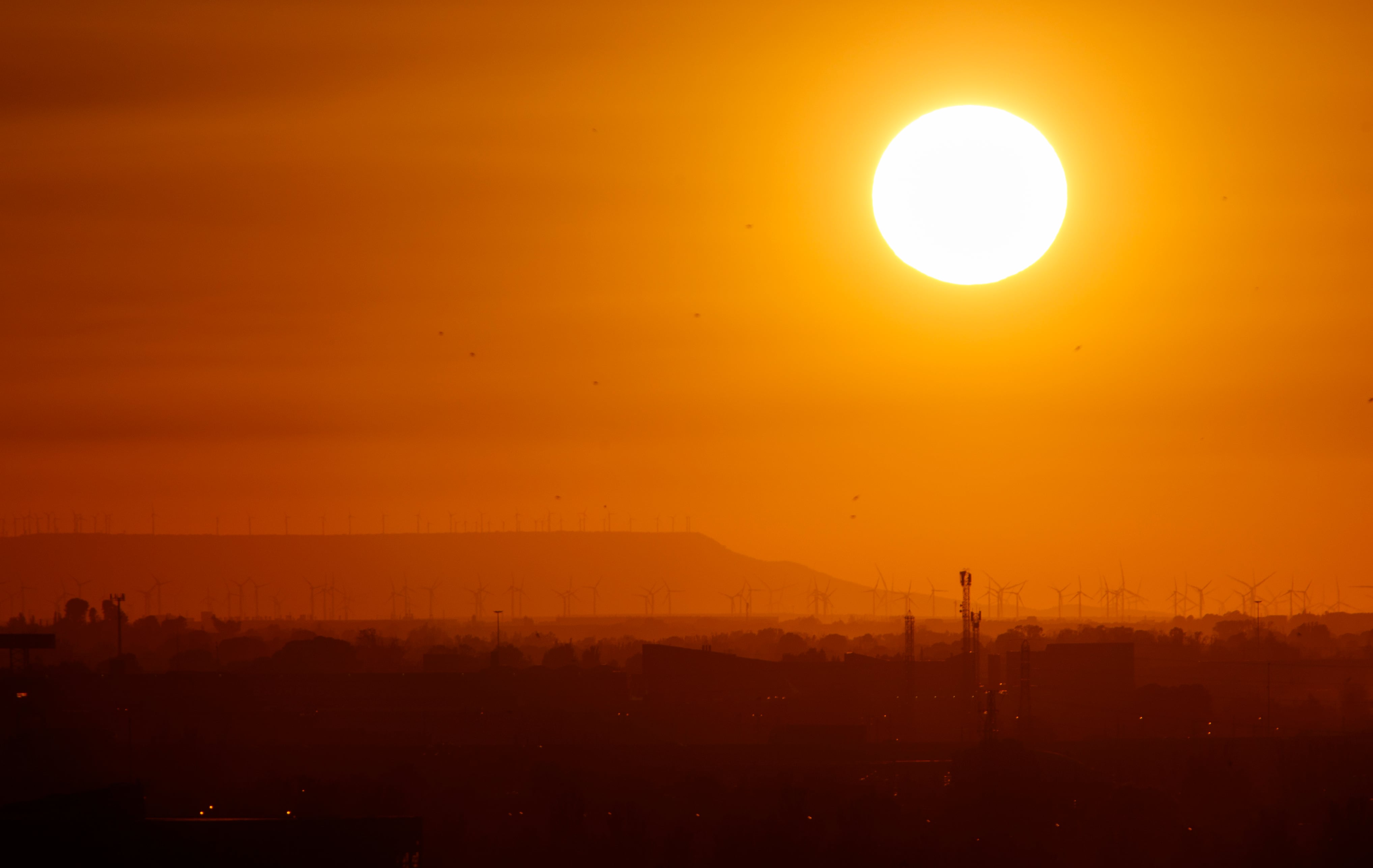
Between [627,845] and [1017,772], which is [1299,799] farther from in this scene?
[627,845]

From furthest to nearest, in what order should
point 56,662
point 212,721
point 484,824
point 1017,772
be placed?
point 56,662, point 212,721, point 1017,772, point 484,824

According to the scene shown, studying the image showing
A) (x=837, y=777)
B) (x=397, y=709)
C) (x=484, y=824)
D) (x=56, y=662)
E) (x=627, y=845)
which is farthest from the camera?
(x=56, y=662)

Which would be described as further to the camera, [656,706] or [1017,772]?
[656,706]

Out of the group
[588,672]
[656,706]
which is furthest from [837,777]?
[588,672]

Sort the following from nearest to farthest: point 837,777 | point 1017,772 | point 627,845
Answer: point 627,845
point 1017,772
point 837,777

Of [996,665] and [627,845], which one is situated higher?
[996,665]

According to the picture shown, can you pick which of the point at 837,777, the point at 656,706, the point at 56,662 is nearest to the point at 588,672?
the point at 656,706

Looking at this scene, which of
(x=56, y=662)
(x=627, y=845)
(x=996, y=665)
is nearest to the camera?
(x=627, y=845)

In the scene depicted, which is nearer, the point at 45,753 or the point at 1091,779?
the point at 1091,779

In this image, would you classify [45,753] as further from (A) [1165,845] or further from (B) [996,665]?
(B) [996,665]
